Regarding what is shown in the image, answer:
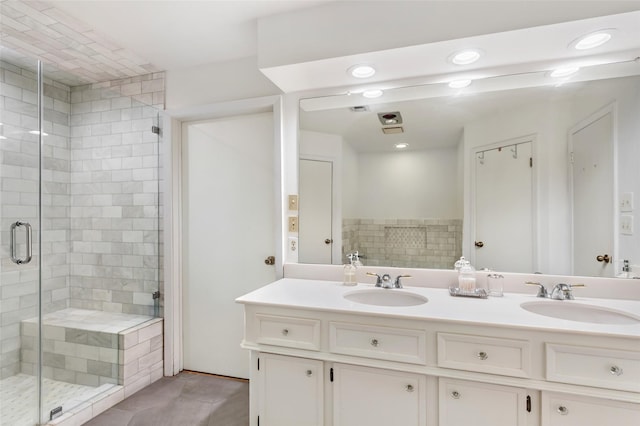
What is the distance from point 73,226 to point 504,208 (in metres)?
3.34

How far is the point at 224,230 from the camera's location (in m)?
2.49

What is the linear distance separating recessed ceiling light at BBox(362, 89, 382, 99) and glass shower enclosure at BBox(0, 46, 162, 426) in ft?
5.72

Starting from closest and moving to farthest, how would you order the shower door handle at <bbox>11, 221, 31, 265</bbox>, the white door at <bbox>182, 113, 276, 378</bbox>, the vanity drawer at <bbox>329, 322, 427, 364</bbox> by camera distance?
the vanity drawer at <bbox>329, 322, 427, 364</bbox>
the shower door handle at <bbox>11, 221, 31, 265</bbox>
the white door at <bbox>182, 113, 276, 378</bbox>

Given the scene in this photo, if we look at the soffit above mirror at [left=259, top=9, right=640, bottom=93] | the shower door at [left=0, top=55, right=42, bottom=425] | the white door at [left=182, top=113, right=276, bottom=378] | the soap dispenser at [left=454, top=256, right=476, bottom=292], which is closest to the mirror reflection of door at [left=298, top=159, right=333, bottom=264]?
the white door at [left=182, top=113, right=276, bottom=378]

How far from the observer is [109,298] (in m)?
2.68

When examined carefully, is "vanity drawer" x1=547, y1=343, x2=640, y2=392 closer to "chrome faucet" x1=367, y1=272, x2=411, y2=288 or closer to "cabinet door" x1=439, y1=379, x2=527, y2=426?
"cabinet door" x1=439, y1=379, x2=527, y2=426

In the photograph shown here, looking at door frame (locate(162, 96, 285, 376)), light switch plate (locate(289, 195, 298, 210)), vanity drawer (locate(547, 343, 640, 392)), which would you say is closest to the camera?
vanity drawer (locate(547, 343, 640, 392))

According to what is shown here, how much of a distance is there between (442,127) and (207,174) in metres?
1.79

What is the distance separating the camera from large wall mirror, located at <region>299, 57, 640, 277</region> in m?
1.60

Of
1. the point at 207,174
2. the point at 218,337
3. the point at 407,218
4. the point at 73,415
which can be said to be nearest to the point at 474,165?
the point at 407,218

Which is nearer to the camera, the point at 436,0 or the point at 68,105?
the point at 436,0

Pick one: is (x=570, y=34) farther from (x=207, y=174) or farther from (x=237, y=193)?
(x=207, y=174)

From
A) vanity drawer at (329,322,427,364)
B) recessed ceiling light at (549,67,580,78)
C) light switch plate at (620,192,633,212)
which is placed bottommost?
vanity drawer at (329,322,427,364)

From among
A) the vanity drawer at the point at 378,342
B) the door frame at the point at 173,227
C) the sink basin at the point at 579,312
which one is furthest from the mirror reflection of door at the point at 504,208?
the door frame at the point at 173,227
